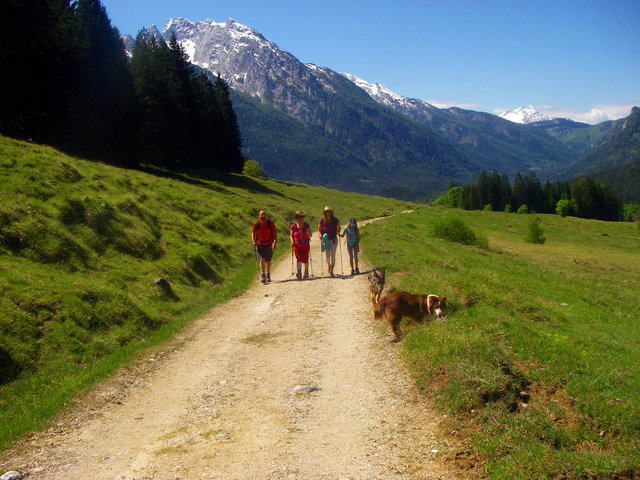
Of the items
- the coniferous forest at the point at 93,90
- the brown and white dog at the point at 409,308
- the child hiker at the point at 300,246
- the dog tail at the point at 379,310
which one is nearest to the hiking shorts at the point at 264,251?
the child hiker at the point at 300,246

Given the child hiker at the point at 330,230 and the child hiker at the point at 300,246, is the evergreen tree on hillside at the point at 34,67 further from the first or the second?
the child hiker at the point at 330,230

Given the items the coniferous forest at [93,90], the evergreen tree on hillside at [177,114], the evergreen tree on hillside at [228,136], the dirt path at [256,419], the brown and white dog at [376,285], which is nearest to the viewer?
the dirt path at [256,419]

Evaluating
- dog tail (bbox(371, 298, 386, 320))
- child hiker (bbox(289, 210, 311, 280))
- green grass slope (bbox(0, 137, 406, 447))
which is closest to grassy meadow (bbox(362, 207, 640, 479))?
dog tail (bbox(371, 298, 386, 320))

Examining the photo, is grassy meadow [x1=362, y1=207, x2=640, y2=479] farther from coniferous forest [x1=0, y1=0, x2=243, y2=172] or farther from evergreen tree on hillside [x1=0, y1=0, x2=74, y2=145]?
coniferous forest [x1=0, y1=0, x2=243, y2=172]

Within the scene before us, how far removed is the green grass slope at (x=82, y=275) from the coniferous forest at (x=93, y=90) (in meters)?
17.2

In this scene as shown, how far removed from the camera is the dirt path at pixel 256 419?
537 cm

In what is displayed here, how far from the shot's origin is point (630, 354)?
8.62 metres

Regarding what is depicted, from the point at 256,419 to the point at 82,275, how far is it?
8016 millimetres

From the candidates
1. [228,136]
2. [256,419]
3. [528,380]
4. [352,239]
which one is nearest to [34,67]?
[352,239]

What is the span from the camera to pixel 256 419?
6602mm

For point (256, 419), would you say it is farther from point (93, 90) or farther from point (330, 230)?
point (93, 90)

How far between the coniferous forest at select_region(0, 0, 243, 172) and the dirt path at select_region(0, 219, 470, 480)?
102ft

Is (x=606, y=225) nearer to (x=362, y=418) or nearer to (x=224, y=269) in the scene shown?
(x=224, y=269)

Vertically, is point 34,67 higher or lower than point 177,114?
lower
